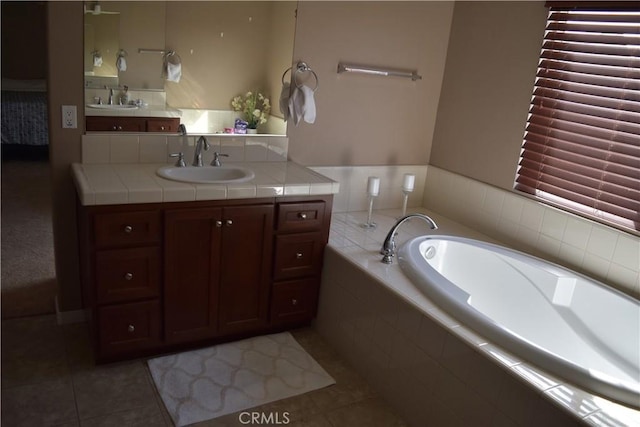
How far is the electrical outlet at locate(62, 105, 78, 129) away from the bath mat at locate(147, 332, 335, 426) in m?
1.16

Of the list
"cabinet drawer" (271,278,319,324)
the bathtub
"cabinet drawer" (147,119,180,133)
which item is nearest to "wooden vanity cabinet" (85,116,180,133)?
"cabinet drawer" (147,119,180,133)

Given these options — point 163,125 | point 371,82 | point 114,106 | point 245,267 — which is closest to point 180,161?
point 163,125

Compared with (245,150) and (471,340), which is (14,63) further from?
(471,340)

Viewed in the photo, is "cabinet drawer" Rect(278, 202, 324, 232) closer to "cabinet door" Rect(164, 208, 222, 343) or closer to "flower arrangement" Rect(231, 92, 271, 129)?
"cabinet door" Rect(164, 208, 222, 343)

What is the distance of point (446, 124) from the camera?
3453mm

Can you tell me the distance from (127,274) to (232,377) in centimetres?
66

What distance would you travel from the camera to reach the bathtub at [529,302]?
2.15 m

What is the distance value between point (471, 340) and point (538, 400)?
32cm

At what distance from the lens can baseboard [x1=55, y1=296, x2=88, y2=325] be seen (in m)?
2.72

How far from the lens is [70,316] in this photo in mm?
2738

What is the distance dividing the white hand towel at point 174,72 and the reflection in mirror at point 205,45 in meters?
0.02

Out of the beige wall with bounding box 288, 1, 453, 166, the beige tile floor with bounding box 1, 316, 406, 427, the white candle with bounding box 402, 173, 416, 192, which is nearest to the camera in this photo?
the beige tile floor with bounding box 1, 316, 406, 427

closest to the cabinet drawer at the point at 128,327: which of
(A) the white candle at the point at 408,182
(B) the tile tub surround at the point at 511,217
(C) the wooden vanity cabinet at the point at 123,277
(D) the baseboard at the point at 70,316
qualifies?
(C) the wooden vanity cabinet at the point at 123,277

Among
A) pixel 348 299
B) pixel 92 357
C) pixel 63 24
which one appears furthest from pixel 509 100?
pixel 92 357
